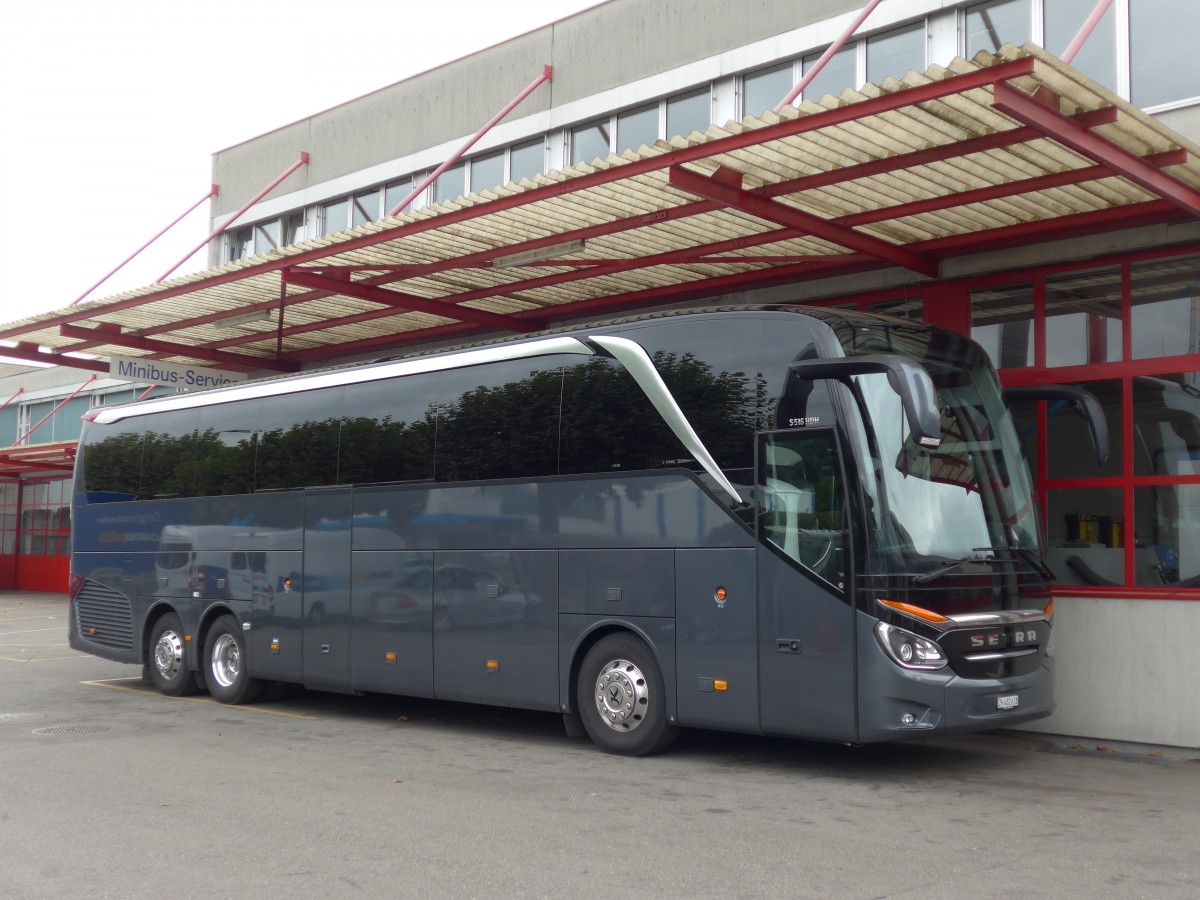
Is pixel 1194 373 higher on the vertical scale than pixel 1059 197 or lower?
lower

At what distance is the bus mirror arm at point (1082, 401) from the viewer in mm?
9492

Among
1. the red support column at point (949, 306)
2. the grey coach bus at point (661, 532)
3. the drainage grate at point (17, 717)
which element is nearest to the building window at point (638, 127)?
the red support column at point (949, 306)

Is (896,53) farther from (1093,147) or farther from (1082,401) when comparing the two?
(1082,401)

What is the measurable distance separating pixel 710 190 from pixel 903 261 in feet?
9.80

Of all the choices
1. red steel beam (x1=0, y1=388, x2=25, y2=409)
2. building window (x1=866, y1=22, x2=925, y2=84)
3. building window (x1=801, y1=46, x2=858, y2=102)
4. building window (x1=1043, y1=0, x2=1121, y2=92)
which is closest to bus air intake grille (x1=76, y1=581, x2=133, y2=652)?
building window (x1=801, y1=46, x2=858, y2=102)

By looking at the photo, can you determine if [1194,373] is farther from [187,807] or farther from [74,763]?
[74,763]

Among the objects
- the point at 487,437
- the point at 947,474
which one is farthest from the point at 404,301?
the point at 947,474

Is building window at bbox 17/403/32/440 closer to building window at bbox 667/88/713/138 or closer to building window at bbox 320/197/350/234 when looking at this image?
building window at bbox 320/197/350/234

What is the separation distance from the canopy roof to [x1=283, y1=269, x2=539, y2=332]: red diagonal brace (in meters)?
0.03

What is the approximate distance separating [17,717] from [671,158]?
28.9 ft

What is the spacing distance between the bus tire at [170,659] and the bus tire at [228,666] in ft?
1.15

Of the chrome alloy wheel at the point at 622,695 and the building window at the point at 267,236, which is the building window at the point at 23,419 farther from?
the chrome alloy wheel at the point at 622,695

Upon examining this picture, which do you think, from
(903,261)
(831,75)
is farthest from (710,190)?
(831,75)

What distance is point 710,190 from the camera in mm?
10320
